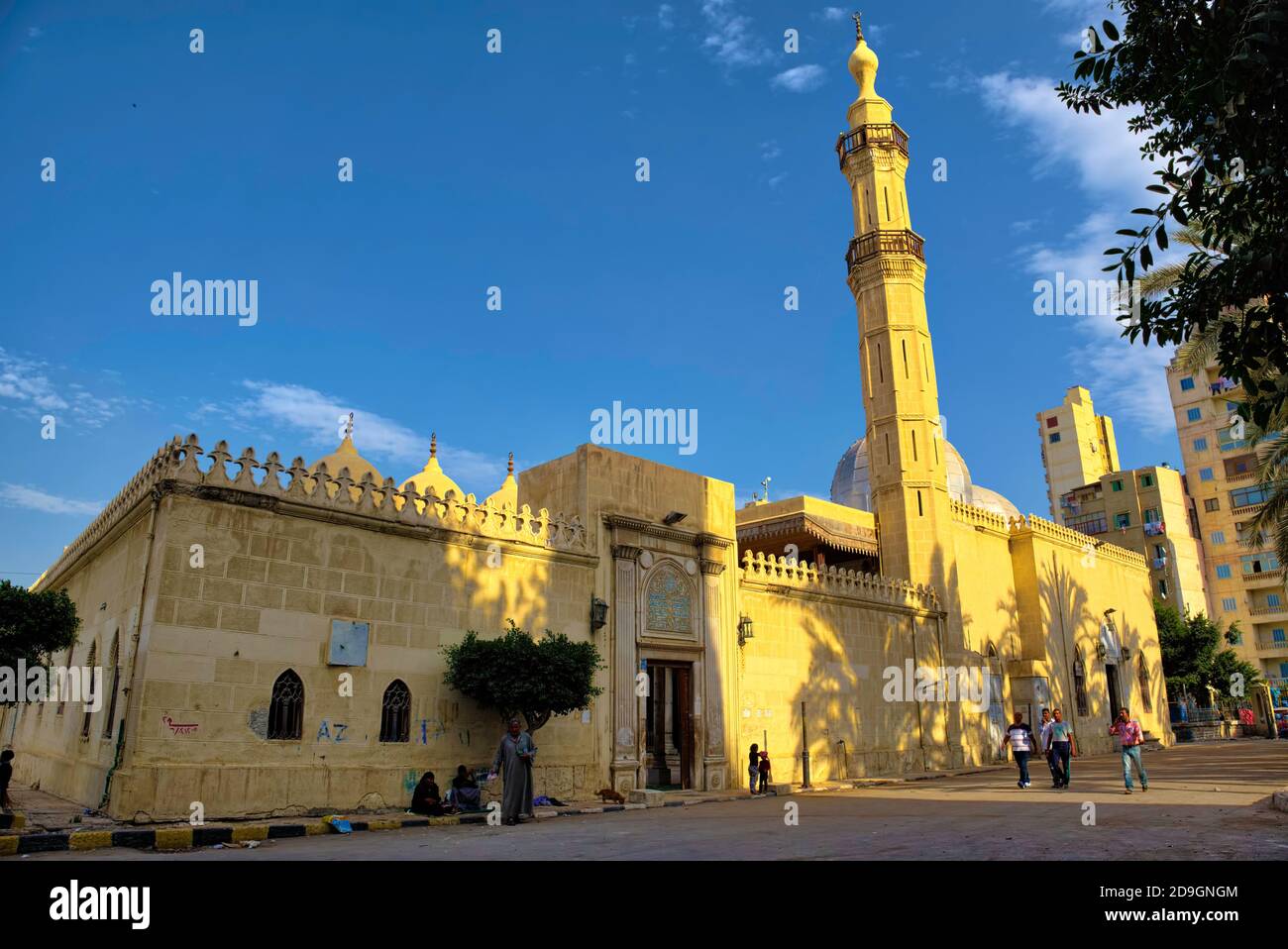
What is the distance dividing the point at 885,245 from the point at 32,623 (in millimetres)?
26103

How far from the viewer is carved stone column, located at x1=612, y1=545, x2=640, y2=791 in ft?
54.3

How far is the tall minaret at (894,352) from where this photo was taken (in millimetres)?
27266

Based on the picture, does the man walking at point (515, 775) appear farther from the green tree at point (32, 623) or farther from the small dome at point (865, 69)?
the small dome at point (865, 69)

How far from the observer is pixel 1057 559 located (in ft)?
106

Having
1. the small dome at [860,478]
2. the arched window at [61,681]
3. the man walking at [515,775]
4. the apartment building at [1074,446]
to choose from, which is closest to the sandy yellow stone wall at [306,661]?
the man walking at [515,775]

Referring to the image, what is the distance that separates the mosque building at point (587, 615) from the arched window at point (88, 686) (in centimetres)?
14

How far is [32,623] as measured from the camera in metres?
11.4

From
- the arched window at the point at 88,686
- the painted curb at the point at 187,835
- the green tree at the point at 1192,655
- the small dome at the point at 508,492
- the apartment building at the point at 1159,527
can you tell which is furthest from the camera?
the apartment building at the point at 1159,527

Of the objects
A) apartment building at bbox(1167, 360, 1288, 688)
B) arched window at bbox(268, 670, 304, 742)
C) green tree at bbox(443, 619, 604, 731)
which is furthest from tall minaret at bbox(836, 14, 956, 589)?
apartment building at bbox(1167, 360, 1288, 688)

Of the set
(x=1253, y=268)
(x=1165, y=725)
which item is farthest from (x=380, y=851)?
(x=1165, y=725)

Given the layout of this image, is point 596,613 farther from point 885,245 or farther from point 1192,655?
point 1192,655

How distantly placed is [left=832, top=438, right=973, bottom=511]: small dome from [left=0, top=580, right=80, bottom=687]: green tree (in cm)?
3149
